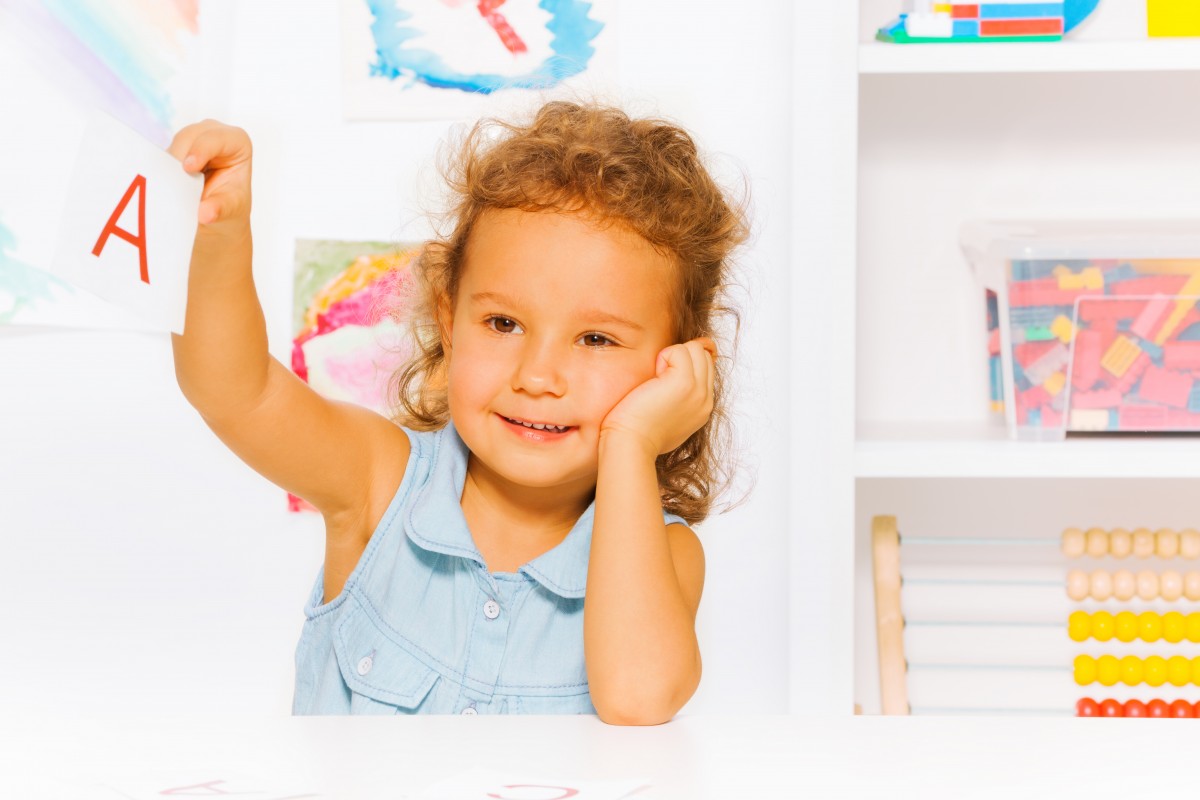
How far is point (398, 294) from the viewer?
4.51 ft

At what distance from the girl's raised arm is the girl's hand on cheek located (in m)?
0.19

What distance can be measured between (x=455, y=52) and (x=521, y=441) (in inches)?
28.0

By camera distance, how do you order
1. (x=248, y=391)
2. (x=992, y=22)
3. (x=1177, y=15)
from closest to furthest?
(x=248, y=391), (x=992, y=22), (x=1177, y=15)

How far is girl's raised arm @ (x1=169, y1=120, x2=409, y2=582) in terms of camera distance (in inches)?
25.2

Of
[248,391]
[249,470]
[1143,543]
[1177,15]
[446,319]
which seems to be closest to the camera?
[248,391]

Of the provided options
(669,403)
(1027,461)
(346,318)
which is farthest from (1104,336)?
(346,318)

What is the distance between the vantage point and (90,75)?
4.61 ft

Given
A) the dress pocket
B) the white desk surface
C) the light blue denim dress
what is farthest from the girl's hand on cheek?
the white desk surface

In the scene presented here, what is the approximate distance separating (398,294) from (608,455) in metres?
0.63

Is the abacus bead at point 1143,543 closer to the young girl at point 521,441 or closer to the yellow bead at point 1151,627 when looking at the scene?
the yellow bead at point 1151,627

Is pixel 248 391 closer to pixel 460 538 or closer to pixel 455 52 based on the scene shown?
pixel 460 538

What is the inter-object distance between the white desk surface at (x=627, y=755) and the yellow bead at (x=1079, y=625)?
2.92 ft

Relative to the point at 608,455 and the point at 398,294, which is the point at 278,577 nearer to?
Result: the point at 398,294

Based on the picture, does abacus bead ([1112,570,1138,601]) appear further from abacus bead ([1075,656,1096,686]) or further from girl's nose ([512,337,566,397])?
girl's nose ([512,337,566,397])
